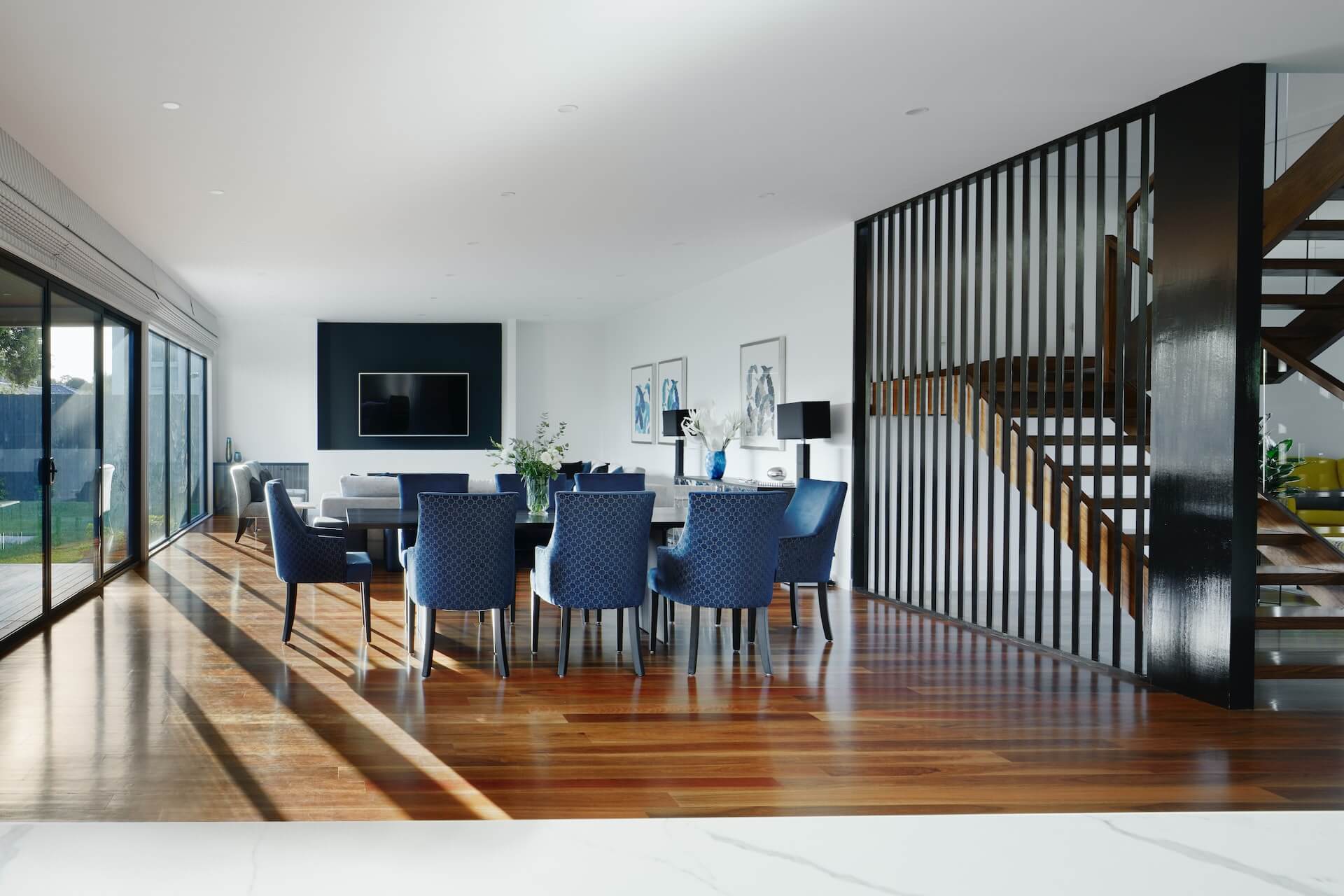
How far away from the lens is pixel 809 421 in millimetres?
6957

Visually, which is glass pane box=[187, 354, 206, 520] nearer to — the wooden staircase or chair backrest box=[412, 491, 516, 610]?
chair backrest box=[412, 491, 516, 610]

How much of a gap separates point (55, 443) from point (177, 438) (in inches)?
187

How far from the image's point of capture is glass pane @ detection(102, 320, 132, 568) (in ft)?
23.5

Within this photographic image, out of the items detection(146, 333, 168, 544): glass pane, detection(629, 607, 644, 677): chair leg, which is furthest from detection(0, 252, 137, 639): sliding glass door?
detection(629, 607, 644, 677): chair leg

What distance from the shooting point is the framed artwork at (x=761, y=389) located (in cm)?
821

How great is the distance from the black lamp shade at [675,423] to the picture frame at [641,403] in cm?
162

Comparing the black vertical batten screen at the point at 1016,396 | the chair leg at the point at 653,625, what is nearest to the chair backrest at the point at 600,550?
the chair leg at the point at 653,625

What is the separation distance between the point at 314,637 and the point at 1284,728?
4.45 metres

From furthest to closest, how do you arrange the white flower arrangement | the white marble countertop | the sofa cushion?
the white flower arrangement, the sofa cushion, the white marble countertop

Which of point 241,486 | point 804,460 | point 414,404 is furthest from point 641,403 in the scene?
point 804,460

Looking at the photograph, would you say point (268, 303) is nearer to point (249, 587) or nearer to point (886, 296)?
point (249, 587)

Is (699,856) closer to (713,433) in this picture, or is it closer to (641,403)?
(713,433)

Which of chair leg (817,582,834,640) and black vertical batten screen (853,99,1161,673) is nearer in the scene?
black vertical batten screen (853,99,1161,673)

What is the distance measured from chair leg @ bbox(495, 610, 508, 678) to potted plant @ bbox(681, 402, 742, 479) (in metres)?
4.02
